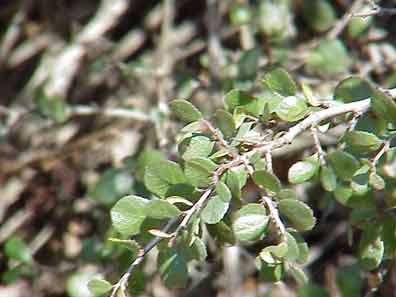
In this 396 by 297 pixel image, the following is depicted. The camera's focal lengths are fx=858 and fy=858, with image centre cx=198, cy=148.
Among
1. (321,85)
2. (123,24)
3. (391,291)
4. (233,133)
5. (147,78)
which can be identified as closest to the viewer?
(233,133)

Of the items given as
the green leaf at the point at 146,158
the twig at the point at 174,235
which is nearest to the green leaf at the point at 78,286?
the green leaf at the point at 146,158

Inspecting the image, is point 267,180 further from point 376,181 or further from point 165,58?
point 165,58

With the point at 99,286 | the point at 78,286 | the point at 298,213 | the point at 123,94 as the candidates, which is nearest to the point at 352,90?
the point at 298,213

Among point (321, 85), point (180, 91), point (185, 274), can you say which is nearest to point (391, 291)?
point (321, 85)

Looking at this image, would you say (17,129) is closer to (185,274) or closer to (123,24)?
(123,24)

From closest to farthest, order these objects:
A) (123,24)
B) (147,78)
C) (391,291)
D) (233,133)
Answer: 1. (233,133)
2. (391,291)
3. (147,78)
4. (123,24)

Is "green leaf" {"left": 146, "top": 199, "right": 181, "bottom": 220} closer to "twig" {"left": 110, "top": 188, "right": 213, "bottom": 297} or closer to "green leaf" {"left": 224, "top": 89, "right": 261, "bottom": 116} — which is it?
"twig" {"left": 110, "top": 188, "right": 213, "bottom": 297}

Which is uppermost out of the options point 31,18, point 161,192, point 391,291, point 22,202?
point 161,192
